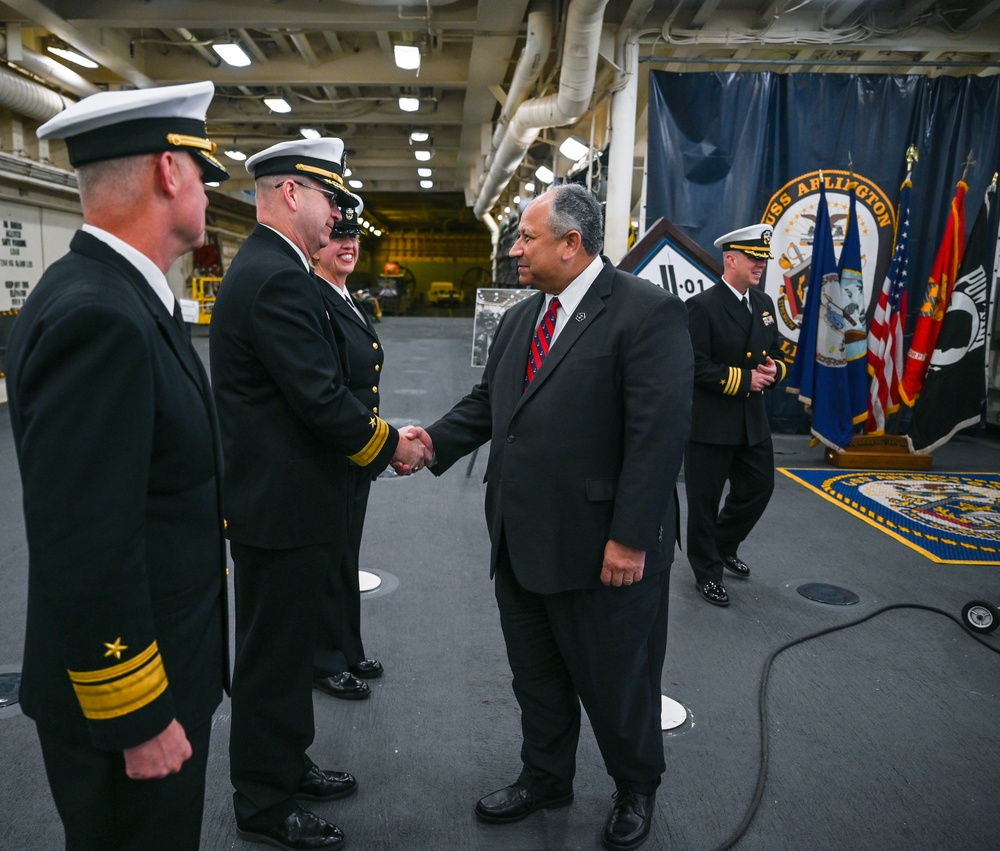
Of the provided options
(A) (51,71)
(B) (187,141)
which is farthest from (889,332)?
(A) (51,71)

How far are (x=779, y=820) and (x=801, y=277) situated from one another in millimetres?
6024

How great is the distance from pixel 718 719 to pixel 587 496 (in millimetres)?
1274

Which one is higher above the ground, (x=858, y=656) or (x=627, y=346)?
(x=627, y=346)

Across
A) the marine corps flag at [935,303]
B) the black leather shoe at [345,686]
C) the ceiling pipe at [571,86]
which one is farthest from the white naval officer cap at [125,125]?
the marine corps flag at [935,303]

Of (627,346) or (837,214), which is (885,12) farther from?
(627,346)

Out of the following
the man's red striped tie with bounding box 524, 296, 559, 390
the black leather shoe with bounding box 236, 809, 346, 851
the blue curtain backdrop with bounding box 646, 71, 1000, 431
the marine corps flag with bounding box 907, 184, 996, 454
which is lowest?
the black leather shoe with bounding box 236, 809, 346, 851

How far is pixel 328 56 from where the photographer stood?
10.2m

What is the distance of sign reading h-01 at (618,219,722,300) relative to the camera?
5.34 metres

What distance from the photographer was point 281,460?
1.94 m

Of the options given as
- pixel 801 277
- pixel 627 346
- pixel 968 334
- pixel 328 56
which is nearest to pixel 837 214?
pixel 801 277

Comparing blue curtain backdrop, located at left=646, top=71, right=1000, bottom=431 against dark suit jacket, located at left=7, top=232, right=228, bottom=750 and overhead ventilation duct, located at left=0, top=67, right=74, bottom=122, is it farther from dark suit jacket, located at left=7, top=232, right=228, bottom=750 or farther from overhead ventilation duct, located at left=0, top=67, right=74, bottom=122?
overhead ventilation duct, located at left=0, top=67, right=74, bottom=122

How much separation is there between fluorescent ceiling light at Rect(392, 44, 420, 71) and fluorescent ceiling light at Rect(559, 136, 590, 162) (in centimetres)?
243

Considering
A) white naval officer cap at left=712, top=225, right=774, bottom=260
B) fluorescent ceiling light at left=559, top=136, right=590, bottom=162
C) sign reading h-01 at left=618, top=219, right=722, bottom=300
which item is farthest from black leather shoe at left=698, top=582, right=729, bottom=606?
A: fluorescent ceiling light at left=559, top=136, right=590, bottom=162

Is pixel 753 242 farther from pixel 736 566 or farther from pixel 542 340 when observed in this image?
pixel 542 340
